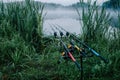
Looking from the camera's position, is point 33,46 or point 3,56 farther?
point 33,46

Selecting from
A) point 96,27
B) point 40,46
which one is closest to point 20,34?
point 40,46

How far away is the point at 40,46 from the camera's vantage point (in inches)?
250

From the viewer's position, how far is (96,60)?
16.5ft

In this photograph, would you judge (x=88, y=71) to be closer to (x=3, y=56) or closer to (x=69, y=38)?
(x=3, y=56)

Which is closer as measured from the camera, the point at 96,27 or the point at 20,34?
the point at 96,27

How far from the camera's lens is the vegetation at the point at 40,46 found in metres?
4.53

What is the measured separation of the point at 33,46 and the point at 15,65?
44.3 inches

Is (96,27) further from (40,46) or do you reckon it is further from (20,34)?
(20,34)

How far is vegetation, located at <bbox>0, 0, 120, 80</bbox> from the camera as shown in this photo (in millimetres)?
4527

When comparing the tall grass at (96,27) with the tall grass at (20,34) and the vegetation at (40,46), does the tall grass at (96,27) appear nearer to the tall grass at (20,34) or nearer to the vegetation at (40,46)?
the vegetation at (40,46)

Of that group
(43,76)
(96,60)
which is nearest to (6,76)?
(43,76)

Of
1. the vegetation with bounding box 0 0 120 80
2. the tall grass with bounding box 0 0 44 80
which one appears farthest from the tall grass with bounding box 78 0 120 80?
the tall grass with bounding box 0 0 44 80

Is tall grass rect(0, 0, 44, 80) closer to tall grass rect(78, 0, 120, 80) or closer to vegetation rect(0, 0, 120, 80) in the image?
vegetation rect(0, 0, 120, 80)

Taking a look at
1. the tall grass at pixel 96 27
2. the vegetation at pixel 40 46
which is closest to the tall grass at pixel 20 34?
the vegetation at pixel 40 46
